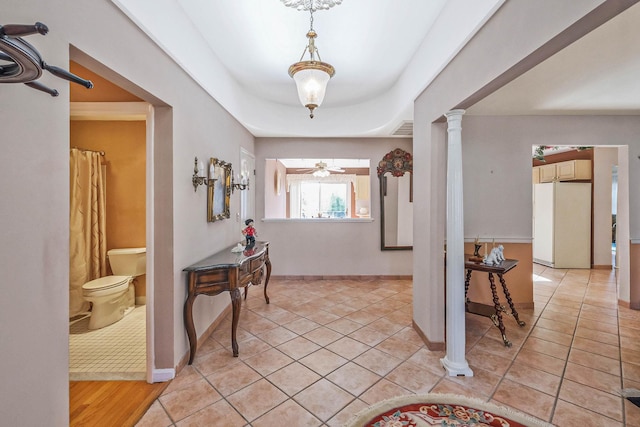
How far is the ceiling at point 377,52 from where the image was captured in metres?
1.92

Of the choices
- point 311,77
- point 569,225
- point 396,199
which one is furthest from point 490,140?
point 569,225

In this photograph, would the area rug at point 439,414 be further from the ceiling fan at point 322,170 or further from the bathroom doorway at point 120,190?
the ceiling fan at point 322,170

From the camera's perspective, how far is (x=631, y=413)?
5.72 ft

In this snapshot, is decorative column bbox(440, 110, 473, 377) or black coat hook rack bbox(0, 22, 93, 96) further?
decorative column bbox(440, 110, 473, 377)

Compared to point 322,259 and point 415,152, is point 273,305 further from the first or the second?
point 415,152

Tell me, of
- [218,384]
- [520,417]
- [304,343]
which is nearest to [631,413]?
[520,417]

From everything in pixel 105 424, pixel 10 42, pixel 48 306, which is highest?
pixel 10 42

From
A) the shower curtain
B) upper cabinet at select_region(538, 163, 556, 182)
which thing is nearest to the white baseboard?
the shower curtain

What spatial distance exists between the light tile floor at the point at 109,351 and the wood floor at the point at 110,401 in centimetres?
7

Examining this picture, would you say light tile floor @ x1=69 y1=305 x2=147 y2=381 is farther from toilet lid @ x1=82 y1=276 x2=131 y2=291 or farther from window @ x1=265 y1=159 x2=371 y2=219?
window @ x1=265 y1=159 x2=371 y2=219

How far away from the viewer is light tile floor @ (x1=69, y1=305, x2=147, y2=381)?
2133mm

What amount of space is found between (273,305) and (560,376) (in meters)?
2.87

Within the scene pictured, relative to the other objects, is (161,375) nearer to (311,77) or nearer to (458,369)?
(458,369)

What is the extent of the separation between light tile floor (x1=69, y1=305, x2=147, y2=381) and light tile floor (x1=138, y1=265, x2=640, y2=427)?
0.48 meters
